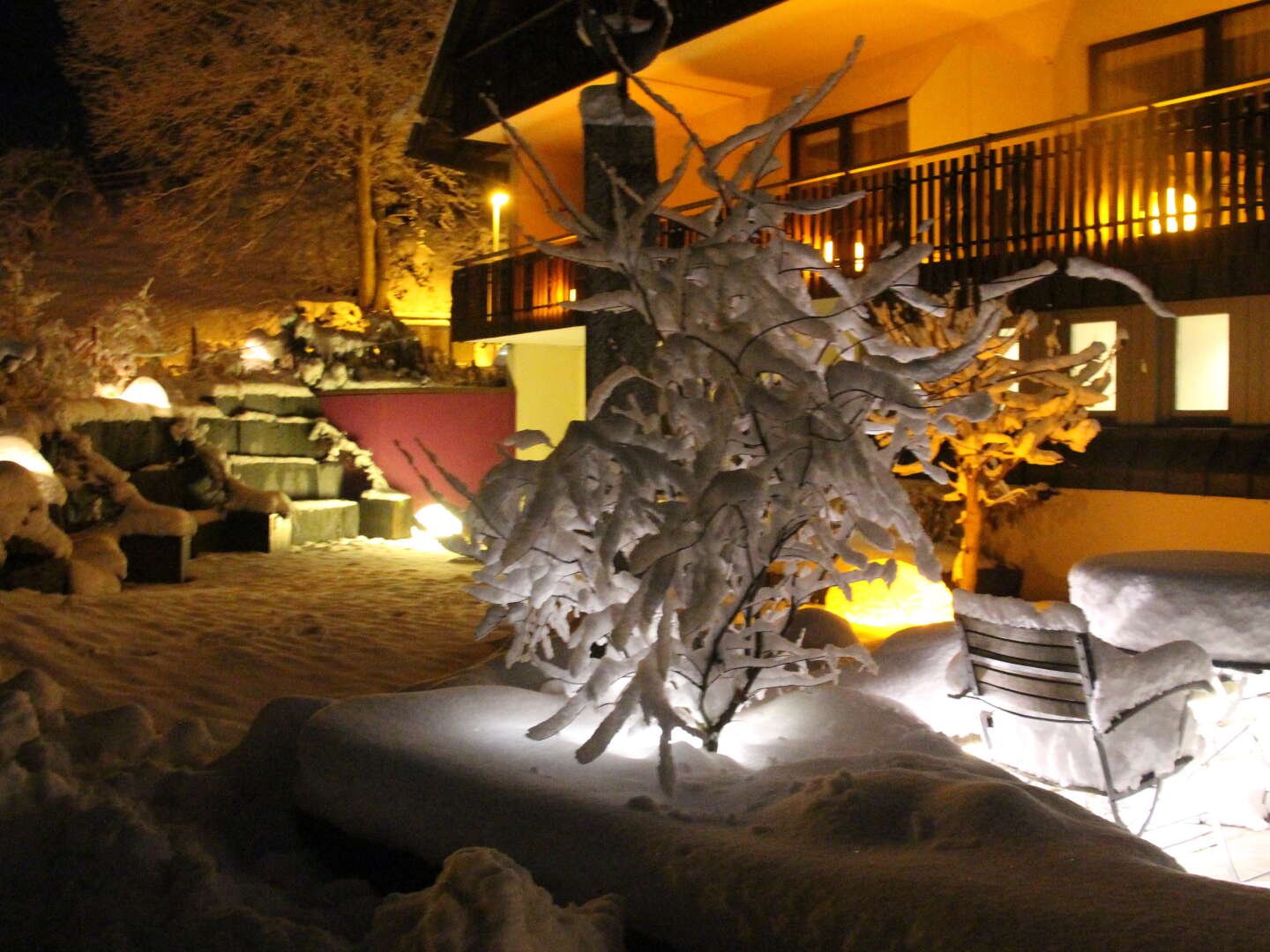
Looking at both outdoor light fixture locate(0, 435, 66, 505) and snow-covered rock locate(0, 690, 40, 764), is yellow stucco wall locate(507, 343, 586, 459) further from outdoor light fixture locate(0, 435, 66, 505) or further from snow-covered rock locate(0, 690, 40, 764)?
snow-covered rock locate(0, 690, 40, 764)

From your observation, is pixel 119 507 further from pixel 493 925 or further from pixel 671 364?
pixel 493 925

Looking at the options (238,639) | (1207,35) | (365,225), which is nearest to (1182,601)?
(238,639)

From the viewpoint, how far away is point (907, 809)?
286cm

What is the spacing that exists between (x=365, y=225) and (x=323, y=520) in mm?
9494

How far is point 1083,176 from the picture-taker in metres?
9.04

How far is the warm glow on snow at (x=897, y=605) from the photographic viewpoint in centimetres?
852

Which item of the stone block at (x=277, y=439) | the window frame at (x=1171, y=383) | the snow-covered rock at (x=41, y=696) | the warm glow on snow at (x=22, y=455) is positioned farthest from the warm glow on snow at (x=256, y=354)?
the snow-covered rock at (x=41, y=696)

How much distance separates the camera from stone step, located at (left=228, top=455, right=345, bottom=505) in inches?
581

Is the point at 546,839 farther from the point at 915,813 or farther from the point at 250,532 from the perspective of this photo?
the point at 250,532

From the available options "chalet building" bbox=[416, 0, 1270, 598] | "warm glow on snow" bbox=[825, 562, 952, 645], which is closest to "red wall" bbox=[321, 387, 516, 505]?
"chalet building" bbox=[416, 0, 1270, 598]

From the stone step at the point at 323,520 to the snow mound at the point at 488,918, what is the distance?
1200cm

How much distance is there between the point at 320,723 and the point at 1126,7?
Answer: 10.0 meters

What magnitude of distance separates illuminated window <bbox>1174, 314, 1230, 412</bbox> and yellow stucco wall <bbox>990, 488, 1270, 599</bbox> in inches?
38.7

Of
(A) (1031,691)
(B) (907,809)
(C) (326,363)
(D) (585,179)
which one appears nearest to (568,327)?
(C) (326,363)
